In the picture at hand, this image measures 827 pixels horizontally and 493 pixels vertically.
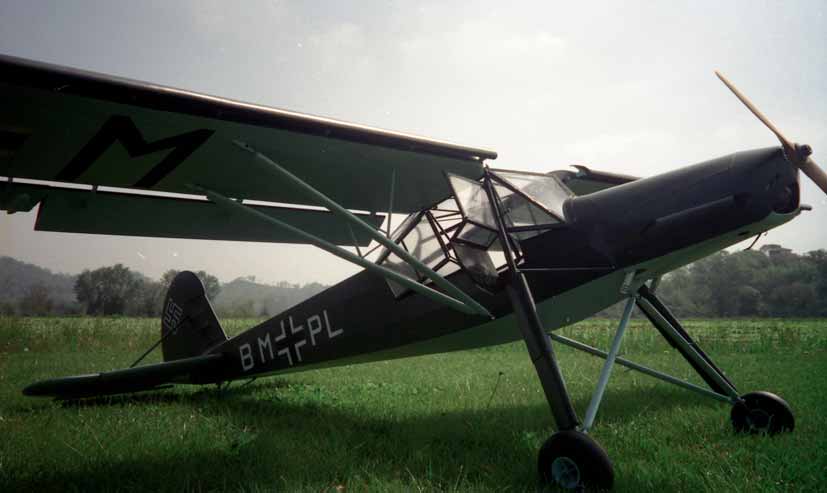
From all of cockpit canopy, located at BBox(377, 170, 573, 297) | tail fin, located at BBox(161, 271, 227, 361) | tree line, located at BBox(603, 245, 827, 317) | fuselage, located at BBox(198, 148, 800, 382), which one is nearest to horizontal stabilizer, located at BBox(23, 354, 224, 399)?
tail fin, located at BBox(161, 271, 227, 361)

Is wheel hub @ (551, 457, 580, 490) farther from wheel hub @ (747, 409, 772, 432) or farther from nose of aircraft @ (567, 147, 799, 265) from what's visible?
wheel hub @ (747, 409, 772, 432)

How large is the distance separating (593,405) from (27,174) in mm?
4896

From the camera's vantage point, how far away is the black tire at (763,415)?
11.4ft

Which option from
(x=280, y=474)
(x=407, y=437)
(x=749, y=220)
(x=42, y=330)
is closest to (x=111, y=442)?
(x=280, y=474)

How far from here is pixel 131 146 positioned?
3328mm

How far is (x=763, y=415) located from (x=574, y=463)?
2.34m

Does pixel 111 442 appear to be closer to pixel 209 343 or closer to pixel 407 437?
pixel 407 437

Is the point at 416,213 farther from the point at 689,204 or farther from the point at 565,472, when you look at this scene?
the point at 565,472

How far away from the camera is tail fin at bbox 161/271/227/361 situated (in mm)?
6273

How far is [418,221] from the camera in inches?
156

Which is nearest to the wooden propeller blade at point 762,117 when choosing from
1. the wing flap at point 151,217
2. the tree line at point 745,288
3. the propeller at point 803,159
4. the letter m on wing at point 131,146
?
the propeller at point 803,159

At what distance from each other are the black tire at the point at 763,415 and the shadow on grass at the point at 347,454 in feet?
2.77

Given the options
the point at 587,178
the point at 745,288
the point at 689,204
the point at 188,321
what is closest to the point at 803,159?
the point at 689,204

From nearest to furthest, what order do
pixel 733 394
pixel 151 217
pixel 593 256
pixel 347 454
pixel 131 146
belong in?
1. pixel 347 454
2. pixel 593 256
3. pixel 131 146
4. pixel 733 394
5. pixel 151 217
